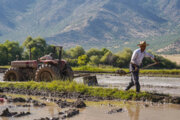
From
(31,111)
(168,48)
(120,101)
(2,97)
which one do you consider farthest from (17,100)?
(168,48)

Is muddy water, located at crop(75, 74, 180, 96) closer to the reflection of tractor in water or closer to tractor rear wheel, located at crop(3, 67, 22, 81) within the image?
the reflection of tractor in water

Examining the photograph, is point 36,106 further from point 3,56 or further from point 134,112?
point 3,56

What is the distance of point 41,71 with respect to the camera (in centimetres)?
1667

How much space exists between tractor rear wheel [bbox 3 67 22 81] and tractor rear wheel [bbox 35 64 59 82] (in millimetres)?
2200

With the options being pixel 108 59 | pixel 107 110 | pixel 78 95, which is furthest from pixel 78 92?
pixel 108 59

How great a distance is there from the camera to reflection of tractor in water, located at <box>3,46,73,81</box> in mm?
16375

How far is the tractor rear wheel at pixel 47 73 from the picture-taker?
16.2 meters

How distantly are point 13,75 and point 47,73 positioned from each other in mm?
3429

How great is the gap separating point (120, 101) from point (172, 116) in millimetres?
2840

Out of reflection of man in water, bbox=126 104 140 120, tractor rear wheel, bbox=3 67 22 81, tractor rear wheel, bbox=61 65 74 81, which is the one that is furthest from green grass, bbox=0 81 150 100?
tractor rear wheel, bbox=3 67 22 81

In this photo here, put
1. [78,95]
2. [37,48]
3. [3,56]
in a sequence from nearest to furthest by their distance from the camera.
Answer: [78,95] < [3,56] < [37,48]

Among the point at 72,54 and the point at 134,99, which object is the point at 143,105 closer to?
the point at 134,99

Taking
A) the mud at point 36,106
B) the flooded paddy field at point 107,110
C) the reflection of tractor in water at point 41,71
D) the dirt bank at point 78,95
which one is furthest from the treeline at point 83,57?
the flooded paddy field at point 107,110

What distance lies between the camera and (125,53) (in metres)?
59.2
